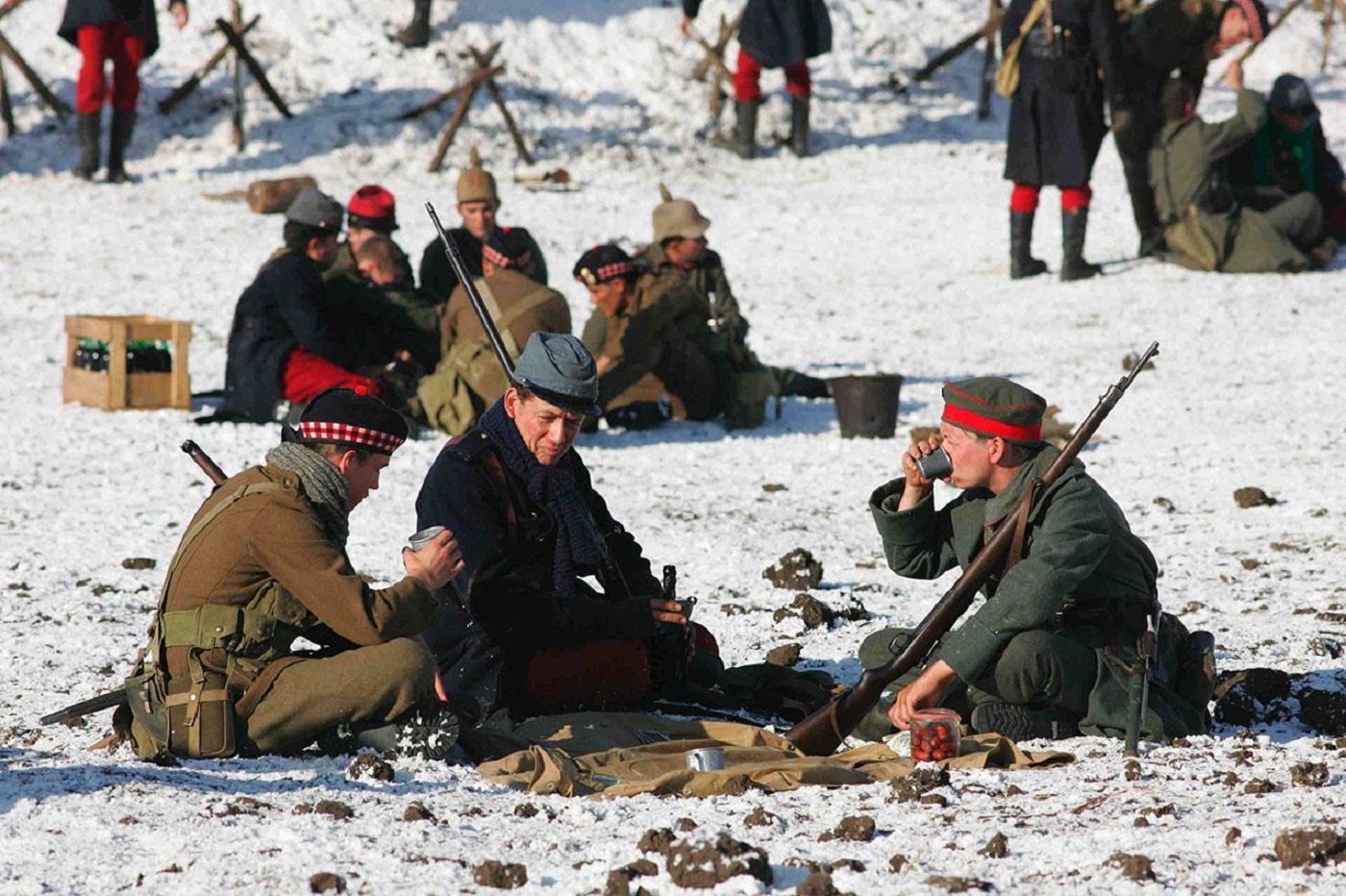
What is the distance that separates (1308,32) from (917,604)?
16086mm

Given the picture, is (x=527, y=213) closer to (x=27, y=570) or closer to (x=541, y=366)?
(x=27, y=570)

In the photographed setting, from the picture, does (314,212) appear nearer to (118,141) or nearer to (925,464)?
(925,464)

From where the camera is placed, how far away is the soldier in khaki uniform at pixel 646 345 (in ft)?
32.7

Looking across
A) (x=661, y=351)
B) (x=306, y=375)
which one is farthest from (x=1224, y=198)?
(x=306, y=375)

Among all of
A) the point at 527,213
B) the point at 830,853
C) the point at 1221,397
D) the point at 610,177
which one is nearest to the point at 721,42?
the point at 610,177

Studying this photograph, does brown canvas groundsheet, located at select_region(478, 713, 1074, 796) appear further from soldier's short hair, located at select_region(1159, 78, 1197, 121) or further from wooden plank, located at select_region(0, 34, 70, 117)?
wooden plank, located at select_region(0, 34, 70, 117)

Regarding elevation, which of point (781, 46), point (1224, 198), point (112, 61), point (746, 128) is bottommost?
point (1224, 198)

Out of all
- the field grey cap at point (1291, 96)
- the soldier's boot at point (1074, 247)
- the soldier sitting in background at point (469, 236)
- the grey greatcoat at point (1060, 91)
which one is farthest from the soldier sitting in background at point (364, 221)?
the field grey cap at point (1291, 96)

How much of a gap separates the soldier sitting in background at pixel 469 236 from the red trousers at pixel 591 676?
5.41m

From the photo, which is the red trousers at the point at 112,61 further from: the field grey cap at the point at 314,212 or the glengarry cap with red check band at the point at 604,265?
the glengarry cap with red check band at the point at 604,265

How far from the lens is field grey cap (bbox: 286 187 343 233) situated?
386 inches

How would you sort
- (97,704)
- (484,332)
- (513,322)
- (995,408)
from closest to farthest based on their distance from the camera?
(995,408) → (97,704) → (513,322) → (484,332)

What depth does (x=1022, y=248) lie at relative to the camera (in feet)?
44.8

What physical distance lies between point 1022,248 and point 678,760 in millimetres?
9135
